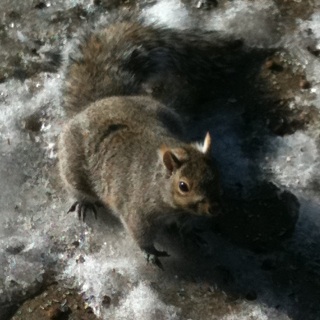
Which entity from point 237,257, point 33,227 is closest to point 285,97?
point 237,257

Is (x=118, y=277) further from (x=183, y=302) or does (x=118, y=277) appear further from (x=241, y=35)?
(x=241, y=35)

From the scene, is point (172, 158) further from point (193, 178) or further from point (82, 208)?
point (82, 208)

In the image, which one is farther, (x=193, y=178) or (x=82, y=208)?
(x=82, y=208)

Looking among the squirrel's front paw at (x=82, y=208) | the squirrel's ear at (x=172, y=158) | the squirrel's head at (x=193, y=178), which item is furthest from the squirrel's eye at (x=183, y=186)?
the squirrel's front paw at (x=82, y=208)

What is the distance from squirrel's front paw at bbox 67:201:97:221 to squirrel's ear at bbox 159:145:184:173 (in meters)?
0.92

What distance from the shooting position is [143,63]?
14.5ft

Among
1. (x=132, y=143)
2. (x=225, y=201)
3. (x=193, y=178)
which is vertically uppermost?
(x=193, y=178)

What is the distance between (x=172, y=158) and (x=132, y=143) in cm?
47

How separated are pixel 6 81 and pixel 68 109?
755 millimetres

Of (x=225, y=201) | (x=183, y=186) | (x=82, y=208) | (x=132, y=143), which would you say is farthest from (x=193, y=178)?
(x=82, y=208)

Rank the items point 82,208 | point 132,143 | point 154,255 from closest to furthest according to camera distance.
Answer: point 132,143 < point 154,255 < point 82,208

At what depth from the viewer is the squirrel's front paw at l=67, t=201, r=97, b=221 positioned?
436cm

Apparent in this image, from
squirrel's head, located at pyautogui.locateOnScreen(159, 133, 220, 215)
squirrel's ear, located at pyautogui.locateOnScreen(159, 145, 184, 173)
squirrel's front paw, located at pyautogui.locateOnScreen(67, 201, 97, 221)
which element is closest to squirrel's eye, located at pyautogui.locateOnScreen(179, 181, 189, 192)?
squirrel's head, located at pyautogui.locateOnScreen(159, 133, 220, 215)

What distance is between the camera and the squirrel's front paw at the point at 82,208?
436 centimetres
